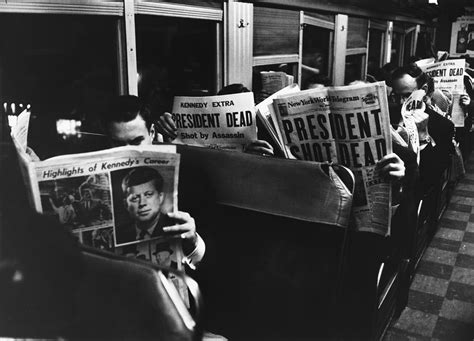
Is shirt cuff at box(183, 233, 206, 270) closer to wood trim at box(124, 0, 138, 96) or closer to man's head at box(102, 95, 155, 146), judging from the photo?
man's head at box(102, 95, 155, 146)

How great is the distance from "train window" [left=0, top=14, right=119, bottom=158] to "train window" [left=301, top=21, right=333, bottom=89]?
2.84m

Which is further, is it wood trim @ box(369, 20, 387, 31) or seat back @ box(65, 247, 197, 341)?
wood trim @ box(369, 20, 387, 31)

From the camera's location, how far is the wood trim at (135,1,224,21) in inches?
114

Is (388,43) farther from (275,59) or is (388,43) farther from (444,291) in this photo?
(444,291)

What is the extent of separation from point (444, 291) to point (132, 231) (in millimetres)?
2777

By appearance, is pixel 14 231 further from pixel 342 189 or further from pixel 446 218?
pixel 446 218

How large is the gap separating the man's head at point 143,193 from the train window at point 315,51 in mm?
3901

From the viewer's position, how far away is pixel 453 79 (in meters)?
4.89

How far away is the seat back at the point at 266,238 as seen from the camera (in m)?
1.79

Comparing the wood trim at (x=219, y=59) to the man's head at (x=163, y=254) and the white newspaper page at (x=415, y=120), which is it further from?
the man's head at (x=163, y=254)

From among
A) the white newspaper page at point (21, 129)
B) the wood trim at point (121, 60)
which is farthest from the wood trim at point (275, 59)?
the white newspaper page at point (21, 129)


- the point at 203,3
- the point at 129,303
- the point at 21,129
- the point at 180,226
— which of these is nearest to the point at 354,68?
the point at 203,3

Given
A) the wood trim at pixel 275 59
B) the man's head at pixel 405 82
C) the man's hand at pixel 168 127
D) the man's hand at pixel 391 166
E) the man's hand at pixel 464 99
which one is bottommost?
the man's hand at pixel 391 166

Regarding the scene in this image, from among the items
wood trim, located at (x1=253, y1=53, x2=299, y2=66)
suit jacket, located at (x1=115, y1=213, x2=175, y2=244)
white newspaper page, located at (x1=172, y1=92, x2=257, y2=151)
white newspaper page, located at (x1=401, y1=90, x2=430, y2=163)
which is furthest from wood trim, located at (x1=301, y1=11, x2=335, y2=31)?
suit jacket, located at (x1=115, y1=213, x2=175, y2=244)
